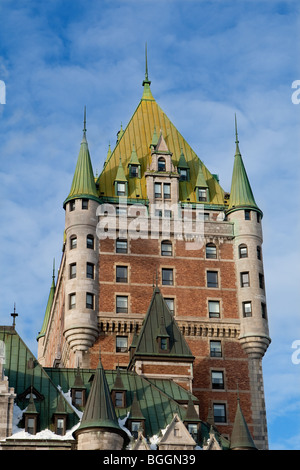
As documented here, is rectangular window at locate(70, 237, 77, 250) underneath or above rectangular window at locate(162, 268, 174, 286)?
above

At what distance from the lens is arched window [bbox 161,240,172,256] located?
100 m

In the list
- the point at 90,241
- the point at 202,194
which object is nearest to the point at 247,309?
the point at 202,194

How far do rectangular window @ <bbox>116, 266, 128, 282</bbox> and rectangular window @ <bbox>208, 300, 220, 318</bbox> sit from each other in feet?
26.2

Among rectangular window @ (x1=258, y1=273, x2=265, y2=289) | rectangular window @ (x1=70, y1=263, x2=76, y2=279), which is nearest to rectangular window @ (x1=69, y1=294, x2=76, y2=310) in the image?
rectangular window @ (x1=70, y1=263, x2=76, y2=279)

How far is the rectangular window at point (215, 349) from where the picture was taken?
96.6 meters

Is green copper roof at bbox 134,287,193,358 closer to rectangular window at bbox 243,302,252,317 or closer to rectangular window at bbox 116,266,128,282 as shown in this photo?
rectangular window at bbox 116,266,128,282

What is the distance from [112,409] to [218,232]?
3402 cm

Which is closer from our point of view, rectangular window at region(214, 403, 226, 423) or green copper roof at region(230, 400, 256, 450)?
green copper roof at region(230, 400, 256, 450)

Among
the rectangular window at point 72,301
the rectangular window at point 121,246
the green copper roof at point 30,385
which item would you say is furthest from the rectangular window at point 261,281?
the green copper roof at point 30,385

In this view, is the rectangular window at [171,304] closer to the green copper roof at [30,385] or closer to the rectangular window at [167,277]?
the rectangular window at [167,277]

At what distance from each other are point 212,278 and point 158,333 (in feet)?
49.9

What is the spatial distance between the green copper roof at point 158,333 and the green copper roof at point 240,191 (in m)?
16.8
